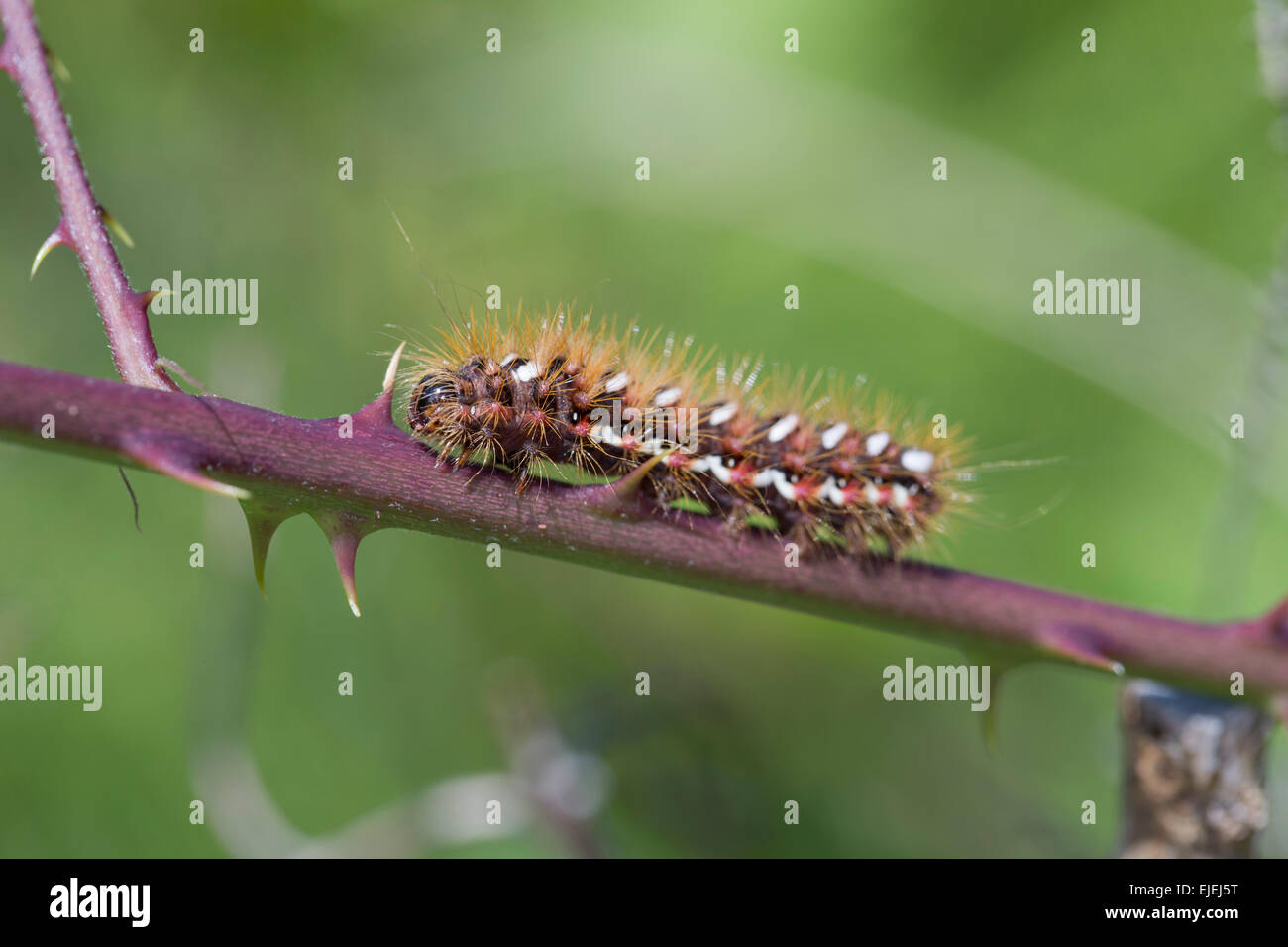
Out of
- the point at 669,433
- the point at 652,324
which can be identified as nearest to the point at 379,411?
the point at 669,433

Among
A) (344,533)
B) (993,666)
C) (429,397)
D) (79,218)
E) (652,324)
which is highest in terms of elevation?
(652,324)

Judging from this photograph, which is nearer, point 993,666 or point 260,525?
point 260,525

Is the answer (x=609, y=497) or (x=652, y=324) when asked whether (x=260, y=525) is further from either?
(x=652, y=324)

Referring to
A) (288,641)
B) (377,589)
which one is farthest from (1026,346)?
(288,641)

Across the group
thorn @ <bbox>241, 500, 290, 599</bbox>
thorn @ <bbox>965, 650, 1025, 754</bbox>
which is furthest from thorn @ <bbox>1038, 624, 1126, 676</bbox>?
thorn @ <bbox>241, 500, 290, 599</bbox>

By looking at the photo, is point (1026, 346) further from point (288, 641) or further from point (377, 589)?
point (288, 641)

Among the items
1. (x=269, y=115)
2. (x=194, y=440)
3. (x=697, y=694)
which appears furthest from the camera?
(x=269, y=115)
